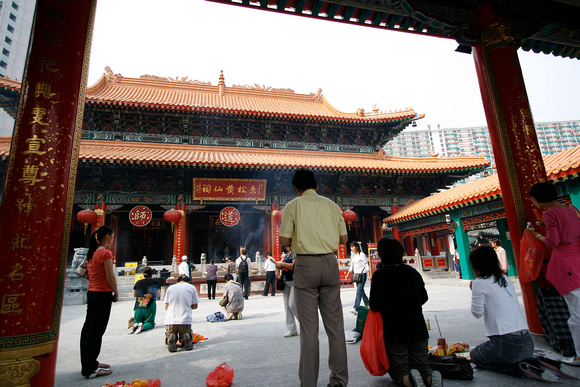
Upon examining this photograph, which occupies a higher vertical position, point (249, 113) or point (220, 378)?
point (249, 113)

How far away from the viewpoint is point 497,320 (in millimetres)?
2482

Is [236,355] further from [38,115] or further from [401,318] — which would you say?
[38,115]

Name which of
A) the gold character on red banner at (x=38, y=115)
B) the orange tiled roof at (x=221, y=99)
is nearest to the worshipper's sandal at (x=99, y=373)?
the gold character on red banner at (x=38, y=115)

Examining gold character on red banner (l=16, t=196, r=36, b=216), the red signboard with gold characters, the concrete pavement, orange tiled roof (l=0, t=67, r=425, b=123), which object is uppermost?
orange tiled roof (l=0, t=67, r=425, b=123)

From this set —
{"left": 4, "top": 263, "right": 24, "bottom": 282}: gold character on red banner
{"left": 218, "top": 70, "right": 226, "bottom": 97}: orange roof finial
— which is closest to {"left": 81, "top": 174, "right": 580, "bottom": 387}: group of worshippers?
{"left": 4, "top": 263, "right": 24, "bottom": 282}: gold character on red banner

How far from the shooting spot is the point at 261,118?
13.2 m

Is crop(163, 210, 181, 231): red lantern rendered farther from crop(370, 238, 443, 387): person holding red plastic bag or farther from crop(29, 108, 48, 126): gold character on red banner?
crop(370, 238, 443, 387): person holding red plastic bag

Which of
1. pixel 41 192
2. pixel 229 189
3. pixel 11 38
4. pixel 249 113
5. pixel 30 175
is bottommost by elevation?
pixel 41 192

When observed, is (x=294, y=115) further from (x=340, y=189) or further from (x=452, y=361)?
(x=452, y=361)

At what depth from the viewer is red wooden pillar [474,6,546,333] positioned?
3730mm

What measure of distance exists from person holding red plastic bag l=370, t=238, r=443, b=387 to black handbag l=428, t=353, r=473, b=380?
0.80 ft

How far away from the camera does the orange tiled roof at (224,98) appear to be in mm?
13078

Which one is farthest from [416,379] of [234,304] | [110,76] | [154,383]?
[110,76]

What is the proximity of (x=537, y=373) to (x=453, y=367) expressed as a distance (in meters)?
0.58
